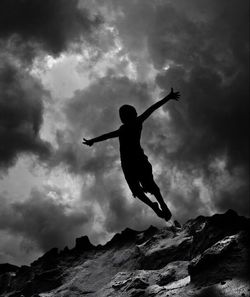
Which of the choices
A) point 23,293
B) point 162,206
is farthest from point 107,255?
point 162,206

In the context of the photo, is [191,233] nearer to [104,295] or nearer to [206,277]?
[104,295]

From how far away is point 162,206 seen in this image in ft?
25.0

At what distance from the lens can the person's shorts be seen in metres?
7.50

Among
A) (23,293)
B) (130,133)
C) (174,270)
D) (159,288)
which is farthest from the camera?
(23,293)

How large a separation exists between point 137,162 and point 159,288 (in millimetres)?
21081

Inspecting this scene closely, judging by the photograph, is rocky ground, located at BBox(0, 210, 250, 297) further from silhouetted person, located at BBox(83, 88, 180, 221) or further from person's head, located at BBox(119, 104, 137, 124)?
person's head, located at BBox(119, 104, 137, 124)

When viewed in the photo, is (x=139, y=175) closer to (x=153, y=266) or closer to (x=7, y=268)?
(x=153, y=266)

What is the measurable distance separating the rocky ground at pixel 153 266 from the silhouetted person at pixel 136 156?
10240mm

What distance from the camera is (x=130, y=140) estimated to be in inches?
293

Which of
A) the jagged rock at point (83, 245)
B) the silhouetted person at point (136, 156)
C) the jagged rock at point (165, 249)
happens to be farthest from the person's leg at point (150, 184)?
the jagged rock at point (83, 245)

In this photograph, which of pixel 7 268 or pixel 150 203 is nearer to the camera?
pixel 150 203

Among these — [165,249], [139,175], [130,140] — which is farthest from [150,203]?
[165,249]

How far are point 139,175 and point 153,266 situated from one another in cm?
3258

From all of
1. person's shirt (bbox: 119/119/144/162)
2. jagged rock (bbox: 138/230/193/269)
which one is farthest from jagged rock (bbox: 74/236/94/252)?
person's shirt (bbox: 119/119/144/162)
